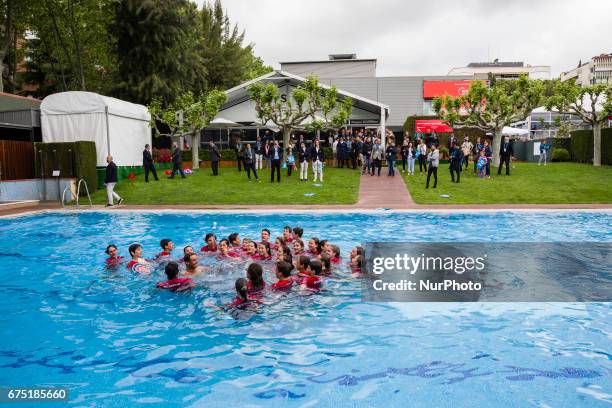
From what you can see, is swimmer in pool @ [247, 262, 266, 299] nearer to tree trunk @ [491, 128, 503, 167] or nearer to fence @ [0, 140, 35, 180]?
fence @ [0, 140, 35, 180]

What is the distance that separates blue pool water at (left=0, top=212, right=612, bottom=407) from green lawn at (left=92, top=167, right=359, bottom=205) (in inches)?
409

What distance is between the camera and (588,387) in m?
5.78

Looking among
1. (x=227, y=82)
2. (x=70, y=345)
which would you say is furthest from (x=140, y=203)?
(x=227, y=82)

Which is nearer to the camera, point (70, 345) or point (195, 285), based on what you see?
point (70, 345)

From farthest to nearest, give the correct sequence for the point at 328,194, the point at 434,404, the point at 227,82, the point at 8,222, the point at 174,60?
the point at 227,82, the point at 174,60, the point at 328,194, the point at 8,222, the point at 434,404

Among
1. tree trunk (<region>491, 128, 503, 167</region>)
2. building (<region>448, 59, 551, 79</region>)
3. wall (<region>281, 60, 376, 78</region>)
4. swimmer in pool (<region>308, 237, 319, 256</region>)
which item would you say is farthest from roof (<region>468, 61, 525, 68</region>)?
swimmer in pool (<region>308, 237, 319, 256</region>)

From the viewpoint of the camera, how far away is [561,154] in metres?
35.8

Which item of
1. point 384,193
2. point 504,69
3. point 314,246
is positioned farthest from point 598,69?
point 314,246

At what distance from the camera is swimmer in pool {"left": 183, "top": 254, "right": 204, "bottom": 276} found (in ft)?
32.7

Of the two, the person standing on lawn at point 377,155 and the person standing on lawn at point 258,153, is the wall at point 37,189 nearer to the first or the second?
the person standing on lawn at point 258,153

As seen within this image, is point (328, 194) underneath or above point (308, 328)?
above

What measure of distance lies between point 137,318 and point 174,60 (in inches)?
1209

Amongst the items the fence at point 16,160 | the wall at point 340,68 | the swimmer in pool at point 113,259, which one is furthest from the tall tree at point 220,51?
the swimmer in pool at point 113,259

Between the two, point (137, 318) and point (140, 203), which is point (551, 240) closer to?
point (137, 318)
